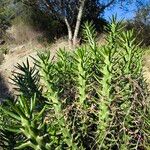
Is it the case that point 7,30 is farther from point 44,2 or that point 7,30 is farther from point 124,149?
point 124,149

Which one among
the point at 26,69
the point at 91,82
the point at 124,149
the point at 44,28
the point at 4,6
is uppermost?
the point at 4,6

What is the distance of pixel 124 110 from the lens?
2.45 meters

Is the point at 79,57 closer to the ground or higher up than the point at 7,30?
closer to the ground

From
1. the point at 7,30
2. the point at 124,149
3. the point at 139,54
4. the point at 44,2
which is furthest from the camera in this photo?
the point at 7,30

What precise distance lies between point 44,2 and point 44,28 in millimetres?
3447

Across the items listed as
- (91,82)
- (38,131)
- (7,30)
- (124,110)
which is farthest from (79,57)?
(7,30)

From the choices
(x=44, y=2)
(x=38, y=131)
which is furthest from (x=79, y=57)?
(x=44, y=2)

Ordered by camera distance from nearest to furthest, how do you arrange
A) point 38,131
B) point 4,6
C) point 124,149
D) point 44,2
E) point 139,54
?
point 38,131 < point 124,149 < point 139,54 < point 44,2 < point 4,6

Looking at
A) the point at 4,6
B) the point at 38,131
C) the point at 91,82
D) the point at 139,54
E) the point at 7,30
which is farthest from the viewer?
the point at 7,30

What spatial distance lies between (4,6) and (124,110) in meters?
27.3

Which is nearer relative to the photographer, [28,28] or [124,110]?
[124,110]

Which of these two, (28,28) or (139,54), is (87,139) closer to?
(139,54)

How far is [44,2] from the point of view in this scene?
87.2ft

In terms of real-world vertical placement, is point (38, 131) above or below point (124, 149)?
above
